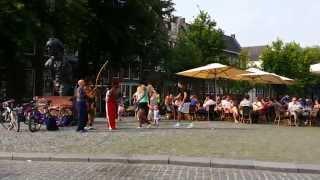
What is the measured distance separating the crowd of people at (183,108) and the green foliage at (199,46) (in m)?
26.9

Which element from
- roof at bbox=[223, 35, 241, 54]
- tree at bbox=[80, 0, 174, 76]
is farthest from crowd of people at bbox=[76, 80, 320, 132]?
roof at bbox=[223, 35, 241, 54]

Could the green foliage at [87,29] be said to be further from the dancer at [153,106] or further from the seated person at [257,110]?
the seated person at [257,110]

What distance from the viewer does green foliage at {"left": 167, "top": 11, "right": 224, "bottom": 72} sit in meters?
59.3

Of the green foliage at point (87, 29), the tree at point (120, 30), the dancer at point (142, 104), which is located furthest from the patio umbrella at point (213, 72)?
the tree at point (120, 30)

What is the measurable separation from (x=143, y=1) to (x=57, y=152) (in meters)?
31.5

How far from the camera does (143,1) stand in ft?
145

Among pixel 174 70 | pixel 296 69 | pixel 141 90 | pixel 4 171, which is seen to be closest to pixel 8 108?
pixel 141 90

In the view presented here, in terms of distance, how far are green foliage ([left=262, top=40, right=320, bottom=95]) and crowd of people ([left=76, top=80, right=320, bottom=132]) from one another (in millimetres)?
49667

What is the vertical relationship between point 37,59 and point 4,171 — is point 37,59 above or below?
above

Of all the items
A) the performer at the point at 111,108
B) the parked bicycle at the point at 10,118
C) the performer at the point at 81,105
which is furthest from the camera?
the performer at the point at 111,108

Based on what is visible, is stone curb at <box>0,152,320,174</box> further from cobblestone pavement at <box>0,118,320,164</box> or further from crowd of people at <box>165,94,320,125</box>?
crowd of people at <box>165,94,320,125</box>

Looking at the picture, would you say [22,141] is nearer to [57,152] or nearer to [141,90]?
[57,152]

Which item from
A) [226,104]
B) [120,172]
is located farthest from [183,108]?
[120,172]

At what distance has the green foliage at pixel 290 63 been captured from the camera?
80438mm
